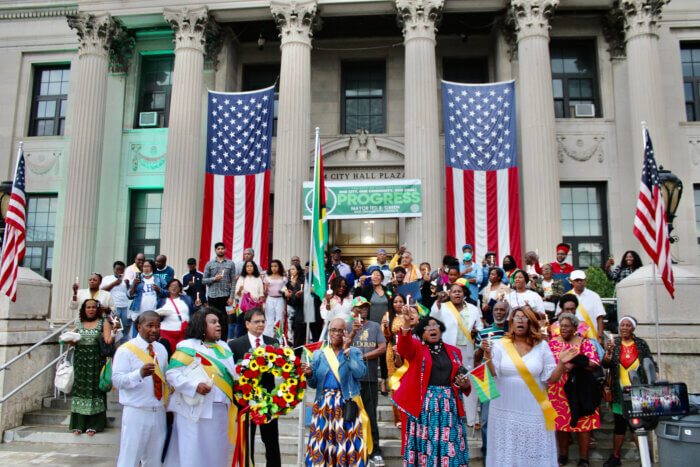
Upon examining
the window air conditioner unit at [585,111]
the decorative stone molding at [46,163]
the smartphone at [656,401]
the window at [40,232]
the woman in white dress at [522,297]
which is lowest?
the smartphone at [656,401]

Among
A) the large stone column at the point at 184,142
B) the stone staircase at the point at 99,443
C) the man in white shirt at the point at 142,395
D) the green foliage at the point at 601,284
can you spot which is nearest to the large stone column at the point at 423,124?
the green foliage at the point at 601,284

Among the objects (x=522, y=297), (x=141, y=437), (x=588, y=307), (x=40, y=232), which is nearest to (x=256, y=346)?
(x=141, y=437)

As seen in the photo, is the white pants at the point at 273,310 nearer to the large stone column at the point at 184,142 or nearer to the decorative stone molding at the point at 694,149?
the large stone column at the point at 184,142

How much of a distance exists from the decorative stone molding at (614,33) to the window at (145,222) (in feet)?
55.1

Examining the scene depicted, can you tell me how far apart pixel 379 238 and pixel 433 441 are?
14.1 metres

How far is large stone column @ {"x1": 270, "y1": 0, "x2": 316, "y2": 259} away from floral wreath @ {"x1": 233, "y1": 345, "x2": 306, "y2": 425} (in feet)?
35.0

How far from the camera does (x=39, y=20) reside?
69.3 feet

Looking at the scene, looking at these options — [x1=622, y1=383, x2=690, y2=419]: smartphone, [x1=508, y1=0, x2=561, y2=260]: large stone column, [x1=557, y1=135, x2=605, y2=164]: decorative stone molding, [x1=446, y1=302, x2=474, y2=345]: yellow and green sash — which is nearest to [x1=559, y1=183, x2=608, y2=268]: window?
[x1=557, y1=135, x2=605, y2=164]: decorative stone molding

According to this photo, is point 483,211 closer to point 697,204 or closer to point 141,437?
point 697,204

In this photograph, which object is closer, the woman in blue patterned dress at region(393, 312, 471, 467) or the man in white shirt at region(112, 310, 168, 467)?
the man in white shirt at region(112, 310, 168, 467)

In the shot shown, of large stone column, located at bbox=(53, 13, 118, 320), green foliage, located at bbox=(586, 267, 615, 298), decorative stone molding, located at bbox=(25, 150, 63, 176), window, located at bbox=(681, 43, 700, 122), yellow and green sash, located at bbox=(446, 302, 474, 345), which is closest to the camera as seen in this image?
yellow and green sash, located at bbox=(446, 302, 474, 345)

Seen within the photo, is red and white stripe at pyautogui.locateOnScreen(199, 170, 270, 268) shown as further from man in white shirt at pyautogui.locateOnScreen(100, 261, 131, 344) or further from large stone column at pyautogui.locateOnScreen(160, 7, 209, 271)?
man in white shirt at pyautogui.locateOnScreen(100, 261, 131, 344)

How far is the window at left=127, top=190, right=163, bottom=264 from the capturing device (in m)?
19.9

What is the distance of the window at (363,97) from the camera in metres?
20.5
